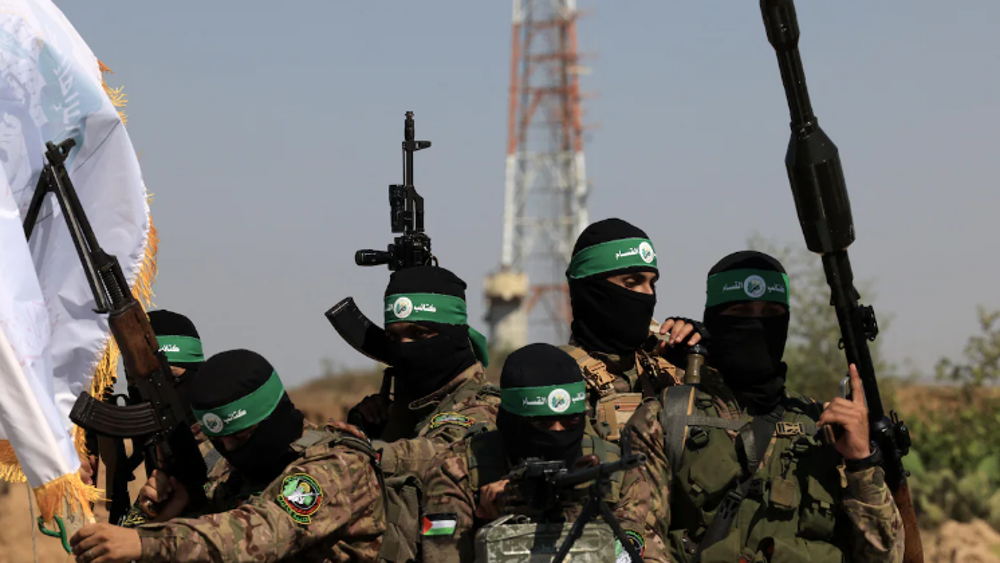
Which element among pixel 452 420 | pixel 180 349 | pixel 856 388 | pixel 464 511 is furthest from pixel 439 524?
pixel 180 349

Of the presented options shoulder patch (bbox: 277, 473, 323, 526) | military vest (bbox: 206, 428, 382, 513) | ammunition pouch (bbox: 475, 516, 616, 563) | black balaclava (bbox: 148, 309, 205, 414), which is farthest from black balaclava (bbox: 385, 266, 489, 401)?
ammunition pouch (bbox: 475, 516, 616, 563)

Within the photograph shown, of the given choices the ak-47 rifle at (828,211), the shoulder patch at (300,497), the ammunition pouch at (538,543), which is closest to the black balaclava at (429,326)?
the shoulder patch at (300,497)

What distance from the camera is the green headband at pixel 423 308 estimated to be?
19.6ft

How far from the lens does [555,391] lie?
462 centimetres

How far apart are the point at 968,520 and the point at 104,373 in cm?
1030

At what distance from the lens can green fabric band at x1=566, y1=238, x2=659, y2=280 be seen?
19.0 feet

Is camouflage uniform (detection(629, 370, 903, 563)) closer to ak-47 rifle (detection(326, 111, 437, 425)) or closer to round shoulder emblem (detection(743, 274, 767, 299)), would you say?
round shoulder emblem (detection(743, 274, 767, 299))

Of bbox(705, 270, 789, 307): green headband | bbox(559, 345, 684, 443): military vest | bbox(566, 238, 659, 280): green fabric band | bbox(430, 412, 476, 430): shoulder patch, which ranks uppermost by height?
bbox(566, 238, 659, 280): green fabric band

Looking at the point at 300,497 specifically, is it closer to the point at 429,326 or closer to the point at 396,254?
the point at 429,326

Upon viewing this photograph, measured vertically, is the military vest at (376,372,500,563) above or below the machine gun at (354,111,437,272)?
below

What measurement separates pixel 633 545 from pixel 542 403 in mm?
613

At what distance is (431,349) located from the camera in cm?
596

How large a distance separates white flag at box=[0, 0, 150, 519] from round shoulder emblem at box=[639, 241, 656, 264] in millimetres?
2389

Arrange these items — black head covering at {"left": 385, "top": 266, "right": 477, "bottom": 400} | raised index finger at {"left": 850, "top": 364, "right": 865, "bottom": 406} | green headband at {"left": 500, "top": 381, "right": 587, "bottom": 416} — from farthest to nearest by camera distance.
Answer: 1. black head covering at {"left": 385, "top": 266, "right": 477, "bottom": 400}
2. raised index finger at {"left": 850, "top": 364, "right": 865, "bottom": 406}
3. green headband at {"left": 500, "top": 381, "right": 587, "bottom": 416}
